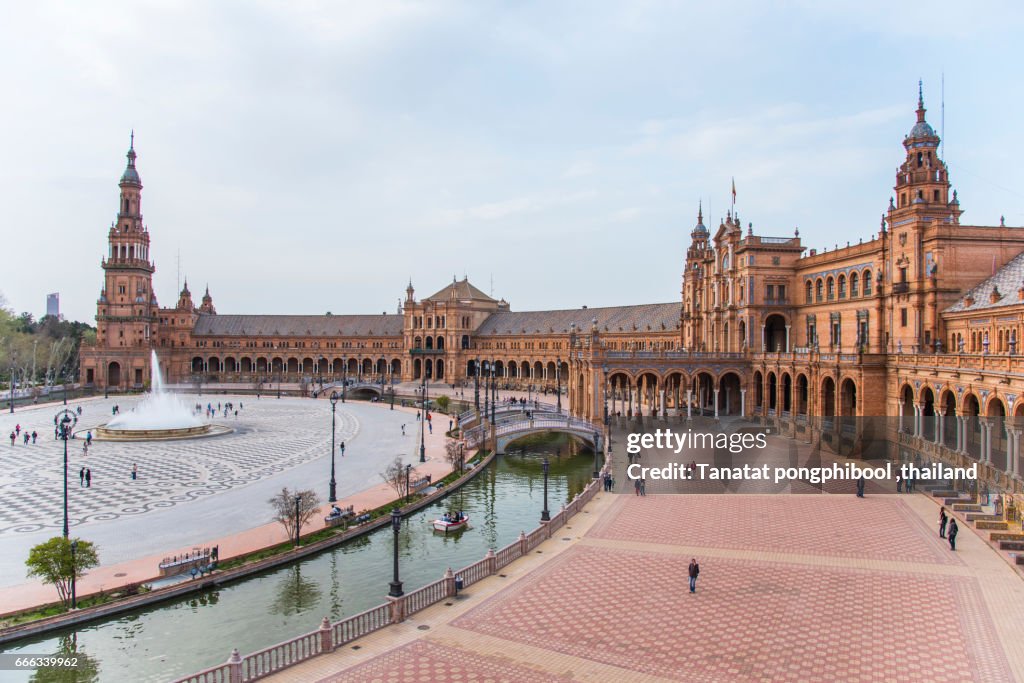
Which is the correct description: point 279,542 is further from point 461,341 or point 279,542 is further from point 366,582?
point 461,341

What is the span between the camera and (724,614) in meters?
22.2

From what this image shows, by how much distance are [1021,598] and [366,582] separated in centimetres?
2292

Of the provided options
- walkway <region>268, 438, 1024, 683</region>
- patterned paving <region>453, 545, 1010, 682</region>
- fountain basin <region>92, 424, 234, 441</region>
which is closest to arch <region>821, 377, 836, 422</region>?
walkway <region>268, 438, 1024, 683</region>

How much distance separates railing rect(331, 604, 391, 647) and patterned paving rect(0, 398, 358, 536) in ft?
69.0

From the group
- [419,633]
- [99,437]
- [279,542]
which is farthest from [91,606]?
[99,437]

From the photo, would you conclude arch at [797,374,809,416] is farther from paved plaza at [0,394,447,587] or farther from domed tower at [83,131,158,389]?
domed tower at [83,131,158,389]

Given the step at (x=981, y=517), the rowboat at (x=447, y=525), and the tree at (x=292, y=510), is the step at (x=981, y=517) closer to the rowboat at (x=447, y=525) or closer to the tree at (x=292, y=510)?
the rowboat at (x=447, y=525)

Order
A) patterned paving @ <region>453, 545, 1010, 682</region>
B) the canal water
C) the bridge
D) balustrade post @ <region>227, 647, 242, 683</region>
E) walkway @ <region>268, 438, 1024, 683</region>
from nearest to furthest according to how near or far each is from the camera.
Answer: balustrade post @ <region>227, 647, 242, 683</region> → walkway @ <region>268, 438, 1024, 683</region> → patterned paving @ <region>453, 545, 1010, 682</region> → the canal water → the bridge

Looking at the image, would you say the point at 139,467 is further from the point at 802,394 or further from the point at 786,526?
the point at 802,394

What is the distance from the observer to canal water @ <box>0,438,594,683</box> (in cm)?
2173

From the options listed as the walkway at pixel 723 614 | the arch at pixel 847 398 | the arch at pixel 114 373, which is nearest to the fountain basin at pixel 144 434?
the walkway at pixel 723 614

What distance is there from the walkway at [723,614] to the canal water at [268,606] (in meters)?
4.97

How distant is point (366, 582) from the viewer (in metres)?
28.9

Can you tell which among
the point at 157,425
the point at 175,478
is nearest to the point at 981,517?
the point at 175,478
